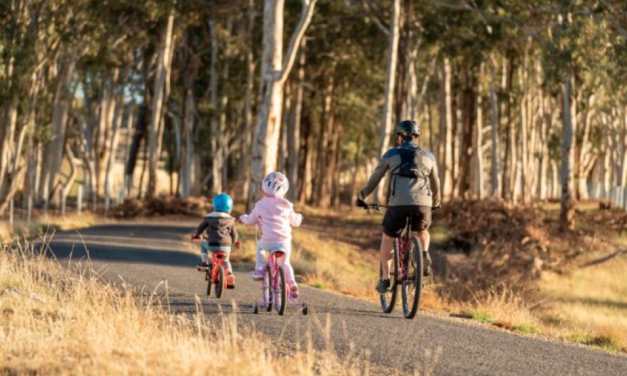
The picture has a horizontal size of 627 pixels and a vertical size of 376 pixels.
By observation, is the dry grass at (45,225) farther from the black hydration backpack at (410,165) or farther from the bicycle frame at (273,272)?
the black hydration backpack at (410,165)

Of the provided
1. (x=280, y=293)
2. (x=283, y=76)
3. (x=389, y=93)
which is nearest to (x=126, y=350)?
(x=280, y=293)

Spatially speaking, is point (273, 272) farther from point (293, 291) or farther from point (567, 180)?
point (567, 180)

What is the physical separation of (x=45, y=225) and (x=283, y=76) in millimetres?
8756

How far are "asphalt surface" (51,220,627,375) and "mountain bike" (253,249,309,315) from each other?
0.10 metres

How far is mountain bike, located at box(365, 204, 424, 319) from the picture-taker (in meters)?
10.0

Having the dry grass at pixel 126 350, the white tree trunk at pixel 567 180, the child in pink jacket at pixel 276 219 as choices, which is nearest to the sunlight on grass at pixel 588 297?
the white tree trunk at pixel 567 180

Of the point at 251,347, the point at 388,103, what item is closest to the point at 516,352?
the point at 251,347

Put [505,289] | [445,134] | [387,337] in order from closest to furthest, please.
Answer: [387,337] < [505,289] < [445,134]

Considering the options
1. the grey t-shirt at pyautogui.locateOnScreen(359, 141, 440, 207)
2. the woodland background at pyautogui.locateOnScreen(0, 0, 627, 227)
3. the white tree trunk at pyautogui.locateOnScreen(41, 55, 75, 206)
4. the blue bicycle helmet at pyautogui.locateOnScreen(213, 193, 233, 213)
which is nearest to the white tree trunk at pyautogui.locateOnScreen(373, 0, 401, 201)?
the woodland background at pyautogui.locateOnScreen(0, 0, 627, 227)

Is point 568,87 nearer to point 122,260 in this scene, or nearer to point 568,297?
point 568,297

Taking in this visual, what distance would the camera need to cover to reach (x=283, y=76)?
2466cm

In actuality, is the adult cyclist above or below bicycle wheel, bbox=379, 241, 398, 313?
above

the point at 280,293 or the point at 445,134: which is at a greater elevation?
the point at 445,134

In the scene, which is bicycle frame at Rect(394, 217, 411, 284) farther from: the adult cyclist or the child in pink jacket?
the child in pink jacket
